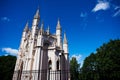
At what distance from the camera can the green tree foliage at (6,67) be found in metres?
39.3

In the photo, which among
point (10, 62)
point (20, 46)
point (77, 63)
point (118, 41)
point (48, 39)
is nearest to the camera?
point (118, 41)

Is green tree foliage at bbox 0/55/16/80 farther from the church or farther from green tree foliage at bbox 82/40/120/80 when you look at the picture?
green tree foliage at bbox 82/40/120/80

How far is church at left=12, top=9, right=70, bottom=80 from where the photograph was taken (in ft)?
96.1

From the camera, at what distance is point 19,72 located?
34344 mm

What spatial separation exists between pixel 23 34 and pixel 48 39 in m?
10.6

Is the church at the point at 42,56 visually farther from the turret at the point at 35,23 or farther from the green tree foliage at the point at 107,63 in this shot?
the green tree foliage at the point at 107,63

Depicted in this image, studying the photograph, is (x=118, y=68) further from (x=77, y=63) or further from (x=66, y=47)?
(x=77, y=63)

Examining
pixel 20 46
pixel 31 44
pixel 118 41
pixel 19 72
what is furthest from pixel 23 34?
pixel 118 41

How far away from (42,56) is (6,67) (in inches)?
678

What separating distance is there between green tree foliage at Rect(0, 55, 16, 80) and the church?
6839 mm

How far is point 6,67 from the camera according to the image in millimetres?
41031

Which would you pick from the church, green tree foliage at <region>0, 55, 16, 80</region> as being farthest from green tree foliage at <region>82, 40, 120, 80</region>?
green tree foliage at <region>0, 55, 16, 80</region>

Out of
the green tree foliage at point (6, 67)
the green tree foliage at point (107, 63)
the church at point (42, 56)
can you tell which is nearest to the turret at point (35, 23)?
the church at point (42, 56)

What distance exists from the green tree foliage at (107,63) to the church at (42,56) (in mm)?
6903
